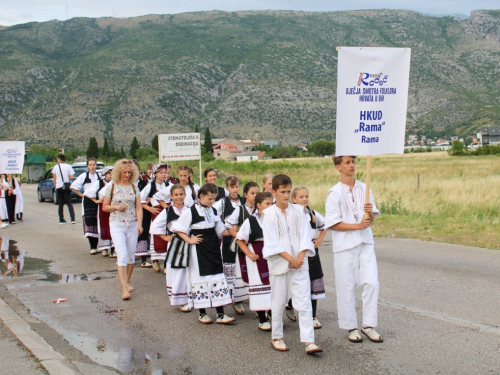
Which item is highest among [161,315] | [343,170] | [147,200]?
[343,170]

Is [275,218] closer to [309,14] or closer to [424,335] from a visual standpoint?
[424,335]

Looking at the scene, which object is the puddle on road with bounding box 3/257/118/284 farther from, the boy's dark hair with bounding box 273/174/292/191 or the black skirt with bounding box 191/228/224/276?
the boy's dark hair with bounding box 273/174/292/191

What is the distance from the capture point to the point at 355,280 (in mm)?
5453

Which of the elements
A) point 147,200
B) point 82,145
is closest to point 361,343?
point 147,200

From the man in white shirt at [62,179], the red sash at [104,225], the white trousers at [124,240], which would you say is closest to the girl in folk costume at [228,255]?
the white trousers at [124,240]

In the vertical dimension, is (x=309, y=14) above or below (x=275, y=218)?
above

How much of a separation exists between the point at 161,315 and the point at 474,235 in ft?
25.8

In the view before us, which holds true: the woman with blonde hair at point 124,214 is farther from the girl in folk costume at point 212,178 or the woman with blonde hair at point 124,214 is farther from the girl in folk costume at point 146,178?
the girl in folk costume at point 146,178

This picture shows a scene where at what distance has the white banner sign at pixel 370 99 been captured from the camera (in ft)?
17.4

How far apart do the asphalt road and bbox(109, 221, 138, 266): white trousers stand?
1.82 ft

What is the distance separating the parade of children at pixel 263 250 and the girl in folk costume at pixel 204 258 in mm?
11

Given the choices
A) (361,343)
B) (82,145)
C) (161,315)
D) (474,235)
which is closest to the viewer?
(361,343)

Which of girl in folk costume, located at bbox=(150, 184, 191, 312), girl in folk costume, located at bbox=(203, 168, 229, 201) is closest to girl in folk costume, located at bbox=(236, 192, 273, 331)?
girl in folk costume, located at bbox=(150, 184, 191, 312)

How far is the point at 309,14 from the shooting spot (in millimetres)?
187625
